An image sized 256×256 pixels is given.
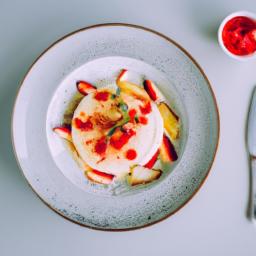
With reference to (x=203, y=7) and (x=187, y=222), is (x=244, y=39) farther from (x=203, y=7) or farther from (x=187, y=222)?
(x=187, y=222)

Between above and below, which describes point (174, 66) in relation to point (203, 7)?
below

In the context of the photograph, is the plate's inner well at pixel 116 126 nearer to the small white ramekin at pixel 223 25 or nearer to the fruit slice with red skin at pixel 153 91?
the fruit slice with red skin at pixel 153 91

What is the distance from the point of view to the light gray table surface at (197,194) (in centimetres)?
122

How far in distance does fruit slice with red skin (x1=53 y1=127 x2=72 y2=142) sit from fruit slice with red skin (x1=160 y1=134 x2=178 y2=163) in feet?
0.90

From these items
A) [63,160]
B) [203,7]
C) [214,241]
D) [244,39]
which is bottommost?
[214,241]

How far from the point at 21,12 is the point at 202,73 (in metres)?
0.59

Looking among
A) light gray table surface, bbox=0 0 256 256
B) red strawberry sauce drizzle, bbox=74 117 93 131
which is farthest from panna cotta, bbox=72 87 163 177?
light gray table surface, bbox=0 0 256 256

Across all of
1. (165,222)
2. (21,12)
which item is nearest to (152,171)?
(165,222)

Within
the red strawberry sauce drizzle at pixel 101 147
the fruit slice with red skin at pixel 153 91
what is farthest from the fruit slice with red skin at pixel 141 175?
the fruit slice with red skin at pixel 153 91

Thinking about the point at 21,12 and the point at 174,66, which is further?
the point at 21,12

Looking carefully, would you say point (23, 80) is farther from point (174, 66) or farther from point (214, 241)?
point (214, 241)

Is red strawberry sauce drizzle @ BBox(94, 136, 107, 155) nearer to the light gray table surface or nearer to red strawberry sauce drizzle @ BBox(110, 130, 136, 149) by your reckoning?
red strawberry sauce drizzle @ BBox(110, 130, 136, 149)

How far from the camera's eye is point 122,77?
1.22 metres

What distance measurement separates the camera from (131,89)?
1218 millimetres
